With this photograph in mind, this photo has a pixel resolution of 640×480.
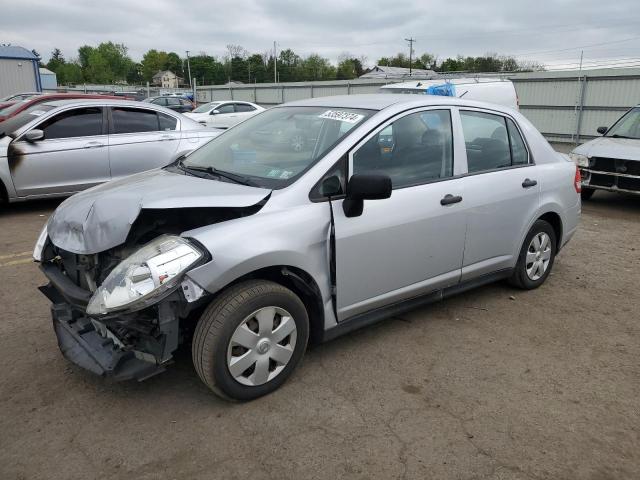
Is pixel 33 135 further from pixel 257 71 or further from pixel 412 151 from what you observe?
pixel 257 71

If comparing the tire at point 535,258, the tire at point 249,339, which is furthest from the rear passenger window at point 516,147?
the tire at point 249,339

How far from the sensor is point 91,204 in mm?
3123

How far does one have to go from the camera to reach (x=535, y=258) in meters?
4.78

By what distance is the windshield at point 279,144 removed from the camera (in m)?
3.39

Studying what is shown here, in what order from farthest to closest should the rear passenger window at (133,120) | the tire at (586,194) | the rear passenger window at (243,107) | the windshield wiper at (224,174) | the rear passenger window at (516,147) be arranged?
the rear passenger window at (243,107), the tire at (586,194), the rear passenger window at (133,120), the rear passenger window at (516,147), the windshield wiper at (224,174)

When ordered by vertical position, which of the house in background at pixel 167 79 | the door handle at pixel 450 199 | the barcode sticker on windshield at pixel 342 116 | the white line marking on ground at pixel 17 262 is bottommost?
the white line marking on ground at pixel 17 262

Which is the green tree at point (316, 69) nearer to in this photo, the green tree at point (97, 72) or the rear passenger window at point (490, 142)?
the green tree at point (97, 72)

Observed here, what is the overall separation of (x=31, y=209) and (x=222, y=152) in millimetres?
5543

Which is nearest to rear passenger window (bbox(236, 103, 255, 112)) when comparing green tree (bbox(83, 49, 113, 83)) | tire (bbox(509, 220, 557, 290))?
tire (bbox(509, 220, 557, 290))

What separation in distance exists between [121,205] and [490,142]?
2.89 m

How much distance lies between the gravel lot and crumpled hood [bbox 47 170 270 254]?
36.2 inches

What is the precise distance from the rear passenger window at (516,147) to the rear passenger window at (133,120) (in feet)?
18.7

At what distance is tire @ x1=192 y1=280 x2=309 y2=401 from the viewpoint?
9.12ft

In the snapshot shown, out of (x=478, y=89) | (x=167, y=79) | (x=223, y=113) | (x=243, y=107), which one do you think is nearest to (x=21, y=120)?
(x=478, y=89)
